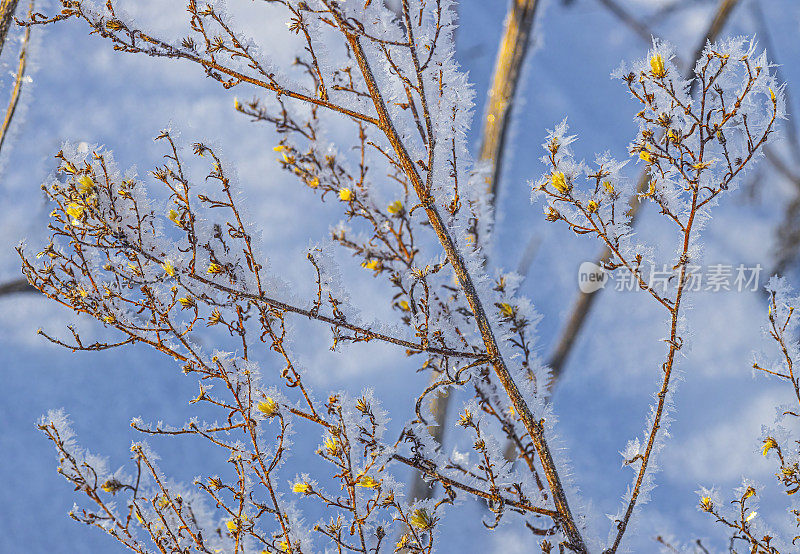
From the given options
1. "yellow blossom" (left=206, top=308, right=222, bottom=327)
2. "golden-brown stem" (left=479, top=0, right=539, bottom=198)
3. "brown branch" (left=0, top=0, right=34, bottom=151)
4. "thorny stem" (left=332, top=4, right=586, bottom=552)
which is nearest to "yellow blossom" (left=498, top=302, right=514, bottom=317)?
"thorny stem" (left=332, top=4, right=586, bottom=552)

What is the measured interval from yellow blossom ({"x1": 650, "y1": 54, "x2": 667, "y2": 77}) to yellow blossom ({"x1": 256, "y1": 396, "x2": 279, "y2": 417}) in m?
0.65

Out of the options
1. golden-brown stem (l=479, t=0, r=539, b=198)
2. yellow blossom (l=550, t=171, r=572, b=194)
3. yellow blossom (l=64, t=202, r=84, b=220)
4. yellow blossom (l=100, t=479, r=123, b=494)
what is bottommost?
yellow blossom (l=100, t=479, r=123, b=494)

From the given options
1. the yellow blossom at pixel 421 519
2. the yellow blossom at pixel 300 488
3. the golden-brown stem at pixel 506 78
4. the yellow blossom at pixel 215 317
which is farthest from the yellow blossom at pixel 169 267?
the golden-brown stem at pixel 506 78

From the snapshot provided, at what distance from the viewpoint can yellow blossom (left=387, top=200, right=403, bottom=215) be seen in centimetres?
73

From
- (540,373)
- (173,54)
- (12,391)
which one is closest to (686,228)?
(540,373)

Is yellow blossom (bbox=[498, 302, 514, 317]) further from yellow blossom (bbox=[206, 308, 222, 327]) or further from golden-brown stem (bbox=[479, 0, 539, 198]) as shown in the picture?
golden-brown stem (bbox=[479, 0, 539, 198])

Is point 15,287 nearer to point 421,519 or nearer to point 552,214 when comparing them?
point 421,519

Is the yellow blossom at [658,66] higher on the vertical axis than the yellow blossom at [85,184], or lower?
higher

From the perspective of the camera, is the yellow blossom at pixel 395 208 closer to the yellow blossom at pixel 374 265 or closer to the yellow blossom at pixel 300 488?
the yellow blossom at pixel 374 265

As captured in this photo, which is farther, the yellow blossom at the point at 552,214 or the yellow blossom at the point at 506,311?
the yellow blossom at the point at 506,311

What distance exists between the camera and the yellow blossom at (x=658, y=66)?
0.68m

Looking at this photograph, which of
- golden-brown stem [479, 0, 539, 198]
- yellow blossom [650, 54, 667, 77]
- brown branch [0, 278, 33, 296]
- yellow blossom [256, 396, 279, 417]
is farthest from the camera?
golden-brown stem [479, 0, 539, 198]

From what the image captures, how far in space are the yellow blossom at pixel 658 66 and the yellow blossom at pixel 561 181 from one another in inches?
6.4

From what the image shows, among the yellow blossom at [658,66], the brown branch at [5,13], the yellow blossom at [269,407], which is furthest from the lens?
the brown branch at [5,13]
